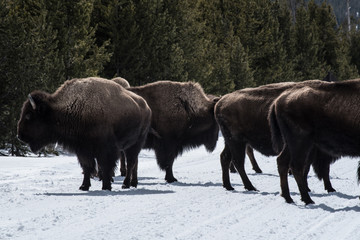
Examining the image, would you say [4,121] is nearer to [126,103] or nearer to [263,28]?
[126,103]

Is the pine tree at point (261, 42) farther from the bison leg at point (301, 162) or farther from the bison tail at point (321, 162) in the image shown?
the bison leg at point (301, 162)

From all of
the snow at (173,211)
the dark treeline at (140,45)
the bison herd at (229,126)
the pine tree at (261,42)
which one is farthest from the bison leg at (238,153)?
the pine tree at (261,42)

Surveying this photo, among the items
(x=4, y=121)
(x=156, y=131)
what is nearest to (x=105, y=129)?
(x=156, y=131)

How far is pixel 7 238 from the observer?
479 centimetres

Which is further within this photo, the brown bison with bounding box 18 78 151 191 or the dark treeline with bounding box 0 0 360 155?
the dark treeline with bounding box 0 0 360 155

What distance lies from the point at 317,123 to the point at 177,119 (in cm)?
431

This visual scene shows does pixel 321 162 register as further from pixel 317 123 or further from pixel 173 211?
pixel 173 211

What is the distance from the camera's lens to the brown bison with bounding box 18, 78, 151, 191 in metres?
8.52

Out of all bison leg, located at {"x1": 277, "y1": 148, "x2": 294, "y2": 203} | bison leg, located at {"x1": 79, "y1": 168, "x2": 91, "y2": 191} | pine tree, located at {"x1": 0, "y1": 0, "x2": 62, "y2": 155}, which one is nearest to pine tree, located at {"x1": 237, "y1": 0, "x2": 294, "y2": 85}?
pine tree, located at {"x1": 0, "y1": 0, "x2": 62, "y2": 155}

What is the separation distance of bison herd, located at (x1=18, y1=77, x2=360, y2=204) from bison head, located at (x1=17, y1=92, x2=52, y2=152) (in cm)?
2

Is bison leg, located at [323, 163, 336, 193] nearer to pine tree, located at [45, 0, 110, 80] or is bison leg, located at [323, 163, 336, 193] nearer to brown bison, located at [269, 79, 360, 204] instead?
A: brown bison, located at [269, 79, 360, 204]

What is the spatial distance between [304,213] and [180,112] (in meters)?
5.15

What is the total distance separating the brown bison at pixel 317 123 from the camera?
275 inches

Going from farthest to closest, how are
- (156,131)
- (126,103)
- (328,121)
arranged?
(156,131)
(126,103)
(328,121)
